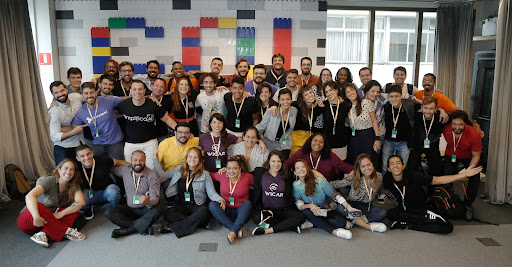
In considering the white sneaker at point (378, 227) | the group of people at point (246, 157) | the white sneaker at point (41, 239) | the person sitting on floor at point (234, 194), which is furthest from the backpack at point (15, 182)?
the white sneaker at point (378, 227)

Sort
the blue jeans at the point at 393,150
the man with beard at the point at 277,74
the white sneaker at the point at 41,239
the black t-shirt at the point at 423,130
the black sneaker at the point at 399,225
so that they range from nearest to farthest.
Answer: the white sneaker at the point at 41,239, the black sneaker at the point at 399,225, the black t-shirt at the point at 423,130, the blue jeans at the point at 393,150, the man with beard at the point at 277,74

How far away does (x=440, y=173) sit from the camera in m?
4.69

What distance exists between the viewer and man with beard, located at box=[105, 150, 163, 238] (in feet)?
12.9

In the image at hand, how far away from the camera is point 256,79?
201 inches

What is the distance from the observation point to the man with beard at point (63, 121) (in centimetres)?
443

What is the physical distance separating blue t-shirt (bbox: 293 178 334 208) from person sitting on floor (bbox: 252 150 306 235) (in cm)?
7

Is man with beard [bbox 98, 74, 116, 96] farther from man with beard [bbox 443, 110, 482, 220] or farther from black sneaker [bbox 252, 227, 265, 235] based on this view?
man with beard [bbox 443, 110, 482, 220]

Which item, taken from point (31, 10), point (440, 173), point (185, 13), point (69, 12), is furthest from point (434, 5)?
point (31, 10)

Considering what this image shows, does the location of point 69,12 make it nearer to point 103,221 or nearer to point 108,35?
point 108,35

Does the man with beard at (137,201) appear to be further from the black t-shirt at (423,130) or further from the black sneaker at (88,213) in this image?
the black t-shirt at (423,130)

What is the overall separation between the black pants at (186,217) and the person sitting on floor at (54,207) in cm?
89

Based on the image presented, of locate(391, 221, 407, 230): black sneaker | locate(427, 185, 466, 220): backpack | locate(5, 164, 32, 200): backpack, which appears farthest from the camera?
locate(5, 164, 32, 200): backpack

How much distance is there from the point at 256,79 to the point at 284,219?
6.42 feet

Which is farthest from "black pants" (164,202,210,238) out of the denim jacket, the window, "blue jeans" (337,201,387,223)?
the window
